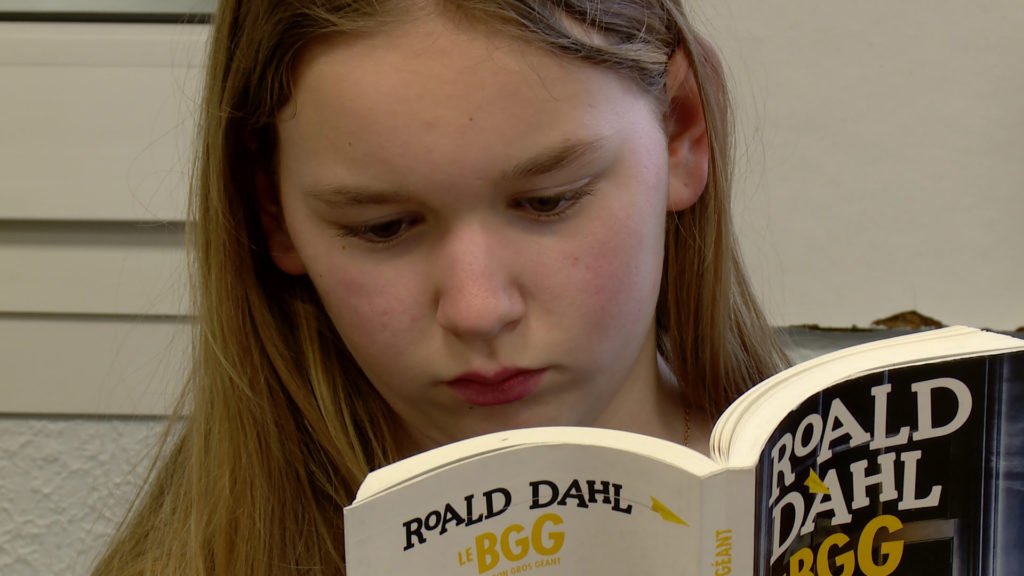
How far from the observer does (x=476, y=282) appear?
1.80 ft

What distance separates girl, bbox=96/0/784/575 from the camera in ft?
1.80

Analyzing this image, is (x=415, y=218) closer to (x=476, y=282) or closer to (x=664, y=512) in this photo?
(x=476, y=282)

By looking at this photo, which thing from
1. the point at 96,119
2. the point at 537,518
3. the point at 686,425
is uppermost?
the point at 96,119

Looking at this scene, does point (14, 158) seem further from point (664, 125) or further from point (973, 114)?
point (973, 114)

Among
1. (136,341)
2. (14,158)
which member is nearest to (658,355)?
(136,341)

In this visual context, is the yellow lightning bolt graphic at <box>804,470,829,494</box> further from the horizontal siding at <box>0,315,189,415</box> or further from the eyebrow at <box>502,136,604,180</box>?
the horizontal siding at <box>0,315,189,415</box>

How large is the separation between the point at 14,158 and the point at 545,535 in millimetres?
829

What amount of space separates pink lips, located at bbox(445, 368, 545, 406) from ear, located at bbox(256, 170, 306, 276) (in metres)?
0.16

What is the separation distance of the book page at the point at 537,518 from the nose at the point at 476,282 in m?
0.17

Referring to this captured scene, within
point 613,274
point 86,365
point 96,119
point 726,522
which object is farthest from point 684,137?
point 86,365

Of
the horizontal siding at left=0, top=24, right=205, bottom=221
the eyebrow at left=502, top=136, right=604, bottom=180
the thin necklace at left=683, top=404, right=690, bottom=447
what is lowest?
the thin necklace at left=683, top=404, right=690, bottom=447

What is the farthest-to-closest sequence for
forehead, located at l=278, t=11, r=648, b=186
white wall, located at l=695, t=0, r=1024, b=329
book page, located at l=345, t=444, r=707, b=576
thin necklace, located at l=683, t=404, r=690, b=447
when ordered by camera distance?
white wall, located at l=695, t=0, r=1024, b=329 → thin necklace, located at l=683, t=404, r=690, b=447 → forehead, located at l=278, t=11, r=648, b=186 → book page, located at l=345, t=444, r=707, b=576

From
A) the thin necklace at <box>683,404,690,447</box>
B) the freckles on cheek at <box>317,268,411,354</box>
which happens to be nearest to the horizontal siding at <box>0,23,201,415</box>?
the freckles on cheek at <box>317,268,411,354</box>

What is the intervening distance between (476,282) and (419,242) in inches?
2.1
